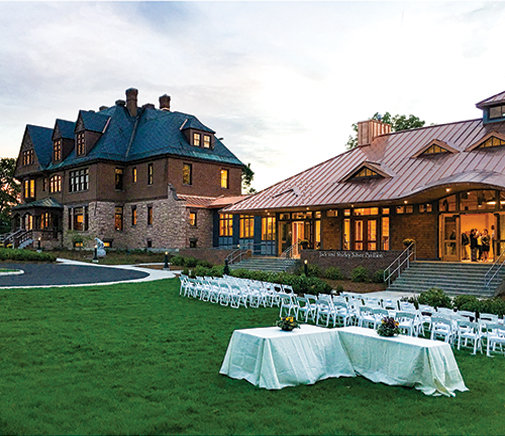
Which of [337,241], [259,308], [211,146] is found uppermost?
[211,146]

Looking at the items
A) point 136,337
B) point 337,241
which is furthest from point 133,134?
point 136,337

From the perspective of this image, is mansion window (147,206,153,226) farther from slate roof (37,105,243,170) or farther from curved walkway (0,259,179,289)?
curved walkway (0,259,179,289)

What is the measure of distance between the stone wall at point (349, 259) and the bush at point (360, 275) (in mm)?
367

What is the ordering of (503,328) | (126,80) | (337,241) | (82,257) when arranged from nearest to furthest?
1. (503,328)
2. (337,241)
3. (82,257)
4. (126,80)

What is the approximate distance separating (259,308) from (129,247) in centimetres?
2939

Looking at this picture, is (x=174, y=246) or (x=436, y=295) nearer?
(x=436, y=295)

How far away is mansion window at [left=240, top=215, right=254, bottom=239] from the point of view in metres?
38.0

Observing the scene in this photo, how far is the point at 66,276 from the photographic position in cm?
2488

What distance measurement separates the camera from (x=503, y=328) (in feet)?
33.2

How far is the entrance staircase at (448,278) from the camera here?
2055 cm

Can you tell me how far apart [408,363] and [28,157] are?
50.8 metres

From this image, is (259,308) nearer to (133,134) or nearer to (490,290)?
(490,290)

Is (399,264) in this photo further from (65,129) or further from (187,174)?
(65,129)

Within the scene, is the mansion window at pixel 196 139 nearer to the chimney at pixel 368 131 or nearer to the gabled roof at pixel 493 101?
the chimney at pixel 368 131
